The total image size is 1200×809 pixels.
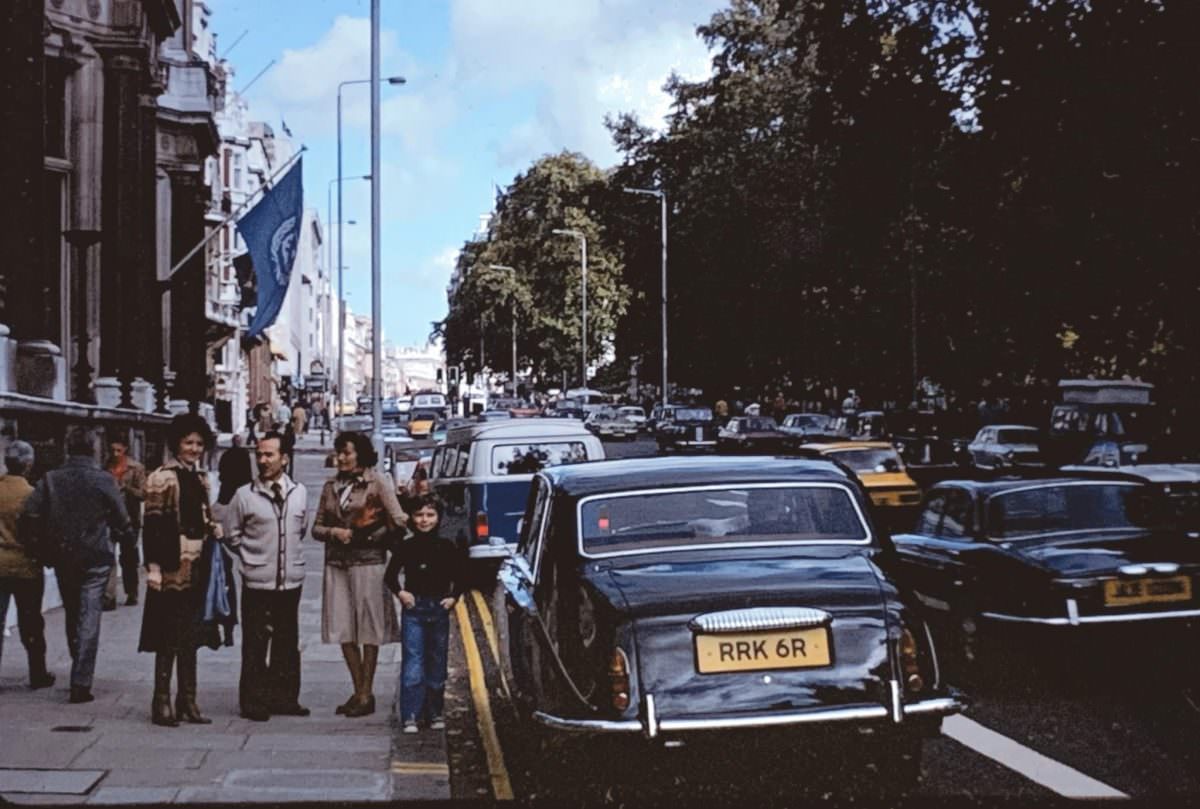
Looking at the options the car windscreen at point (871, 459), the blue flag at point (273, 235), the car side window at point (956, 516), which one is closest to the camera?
the car side window at point (956, 516)

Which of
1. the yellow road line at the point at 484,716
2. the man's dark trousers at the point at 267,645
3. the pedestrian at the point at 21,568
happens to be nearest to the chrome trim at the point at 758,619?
the yellow road line at the point at 484,716

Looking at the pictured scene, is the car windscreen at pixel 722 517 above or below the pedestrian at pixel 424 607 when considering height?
above

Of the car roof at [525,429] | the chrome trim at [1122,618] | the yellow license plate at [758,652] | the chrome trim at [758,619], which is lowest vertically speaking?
the chrome trim at [1122,618]

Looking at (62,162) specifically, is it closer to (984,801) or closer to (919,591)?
(919,591)

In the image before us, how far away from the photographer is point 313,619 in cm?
1703

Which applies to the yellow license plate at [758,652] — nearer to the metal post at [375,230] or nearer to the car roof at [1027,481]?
the car roof at [1027,481]

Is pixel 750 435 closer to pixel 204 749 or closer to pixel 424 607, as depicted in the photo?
pixel 424 607

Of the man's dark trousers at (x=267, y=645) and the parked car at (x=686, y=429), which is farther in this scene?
the parked car at (x=686, y=429)

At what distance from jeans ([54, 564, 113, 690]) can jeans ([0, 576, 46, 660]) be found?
0.18 metres

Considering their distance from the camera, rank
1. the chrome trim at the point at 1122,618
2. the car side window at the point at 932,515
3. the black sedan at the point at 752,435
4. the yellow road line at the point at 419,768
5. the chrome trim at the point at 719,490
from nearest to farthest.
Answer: the chrome trim at the point at 719,490 → the yellow road line at the point at 419,768 → the chrome trim at the point at 1122,618 → the car side window at the point at 932,515 → the black sedan at the point at 752,435

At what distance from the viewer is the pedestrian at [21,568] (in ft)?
37.5

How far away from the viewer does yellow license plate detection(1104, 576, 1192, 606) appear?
10.9m

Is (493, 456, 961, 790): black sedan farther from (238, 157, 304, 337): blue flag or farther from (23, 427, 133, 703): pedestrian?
(238, 157, 304, 337): blue flag

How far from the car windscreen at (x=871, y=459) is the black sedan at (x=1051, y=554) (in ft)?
40.9
